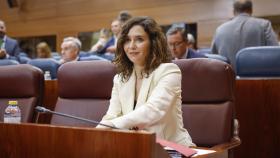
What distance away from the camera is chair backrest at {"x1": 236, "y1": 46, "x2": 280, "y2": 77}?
304 cm

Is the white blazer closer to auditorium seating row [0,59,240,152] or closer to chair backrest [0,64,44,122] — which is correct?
auditorium seating row [0,59,240,152]

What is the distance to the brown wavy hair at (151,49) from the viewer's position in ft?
6.65

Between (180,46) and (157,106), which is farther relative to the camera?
(180,46)

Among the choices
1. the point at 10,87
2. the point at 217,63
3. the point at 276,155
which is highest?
the point at 217,63

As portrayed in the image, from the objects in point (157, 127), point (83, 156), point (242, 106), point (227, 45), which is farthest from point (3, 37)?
point (83, 156)

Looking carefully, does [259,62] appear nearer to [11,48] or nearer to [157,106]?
[157,106]

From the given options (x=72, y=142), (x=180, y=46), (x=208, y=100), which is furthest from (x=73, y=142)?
(x=180, y=46)

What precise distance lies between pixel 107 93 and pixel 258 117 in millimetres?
941

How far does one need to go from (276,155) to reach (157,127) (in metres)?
1.08

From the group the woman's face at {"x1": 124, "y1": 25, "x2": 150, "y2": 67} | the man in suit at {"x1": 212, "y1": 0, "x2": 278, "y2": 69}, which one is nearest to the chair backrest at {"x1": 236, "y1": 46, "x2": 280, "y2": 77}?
the man in suit at {"x1": 212, "y1": 0, "x2": 278, "y2": 69}

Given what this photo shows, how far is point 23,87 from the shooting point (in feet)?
8.45

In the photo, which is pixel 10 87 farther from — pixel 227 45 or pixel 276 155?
pixel 227 45

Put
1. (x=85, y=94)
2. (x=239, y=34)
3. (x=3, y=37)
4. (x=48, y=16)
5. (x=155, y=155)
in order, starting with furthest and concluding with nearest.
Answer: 1. (x=48, y=16)
2. (x=3, y=37)
3. (x=239, y=34)
4. (x=85, y=94)
5. (x=155, y=155)

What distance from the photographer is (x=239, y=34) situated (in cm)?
394
